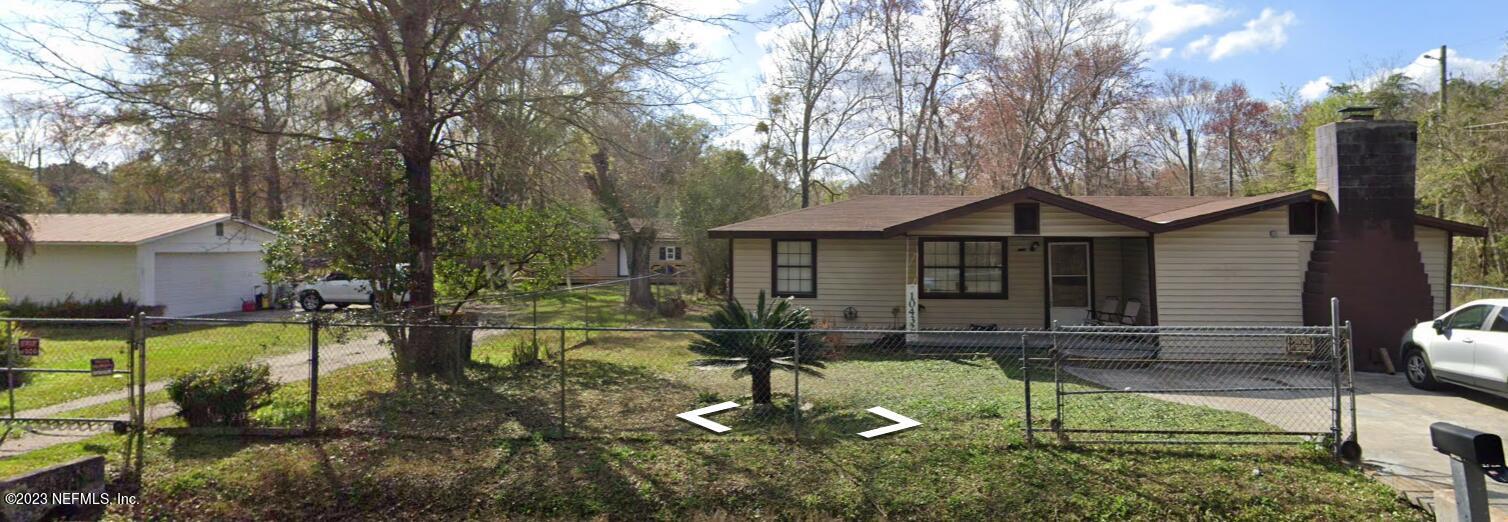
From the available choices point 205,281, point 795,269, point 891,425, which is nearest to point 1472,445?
point 891,425

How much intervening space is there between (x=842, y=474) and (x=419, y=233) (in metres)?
6.57

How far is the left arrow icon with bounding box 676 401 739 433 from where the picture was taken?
296 inches

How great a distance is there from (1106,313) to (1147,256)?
5.56ft

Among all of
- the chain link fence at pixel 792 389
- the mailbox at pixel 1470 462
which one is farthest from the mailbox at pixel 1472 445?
the chain link fence at pixel 792 389

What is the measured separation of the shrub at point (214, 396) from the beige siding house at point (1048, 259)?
883cm

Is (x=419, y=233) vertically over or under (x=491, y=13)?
under

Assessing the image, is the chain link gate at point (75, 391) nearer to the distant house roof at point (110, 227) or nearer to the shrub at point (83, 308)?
the shrub at point (83, 308)

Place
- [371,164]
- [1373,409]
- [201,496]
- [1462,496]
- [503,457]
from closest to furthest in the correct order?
[1462,496], [201,496], [503,457], [1373,409], [371,164]

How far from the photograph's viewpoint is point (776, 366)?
8.00 metres

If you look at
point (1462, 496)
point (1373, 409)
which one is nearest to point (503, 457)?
point (1462, 496)

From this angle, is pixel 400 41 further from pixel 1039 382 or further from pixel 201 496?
pixel 1039 382

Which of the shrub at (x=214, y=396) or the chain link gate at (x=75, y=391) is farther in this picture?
the shrub at (x=214, y=396)

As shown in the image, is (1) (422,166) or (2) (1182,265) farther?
(2) (1182,265)

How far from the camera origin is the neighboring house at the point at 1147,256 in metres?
11.5
